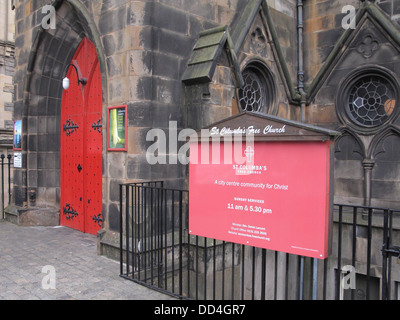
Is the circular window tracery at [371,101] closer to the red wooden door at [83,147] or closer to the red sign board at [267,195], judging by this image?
the red sign board at [267,195]

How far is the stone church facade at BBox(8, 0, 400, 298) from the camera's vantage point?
562cm

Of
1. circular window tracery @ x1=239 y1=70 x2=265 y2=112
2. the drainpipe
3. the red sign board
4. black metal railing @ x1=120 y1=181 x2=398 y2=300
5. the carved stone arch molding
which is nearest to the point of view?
the red sign board

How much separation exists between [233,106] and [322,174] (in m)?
3.83

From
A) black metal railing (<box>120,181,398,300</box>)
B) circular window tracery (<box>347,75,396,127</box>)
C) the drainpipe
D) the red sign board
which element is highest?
the drainpipe

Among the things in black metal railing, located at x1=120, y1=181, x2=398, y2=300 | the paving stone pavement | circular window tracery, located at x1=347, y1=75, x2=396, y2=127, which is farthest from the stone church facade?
the paving stone pavement

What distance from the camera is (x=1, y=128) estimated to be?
18922 millimetres

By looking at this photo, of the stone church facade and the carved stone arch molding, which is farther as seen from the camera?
the carved stone arch molding

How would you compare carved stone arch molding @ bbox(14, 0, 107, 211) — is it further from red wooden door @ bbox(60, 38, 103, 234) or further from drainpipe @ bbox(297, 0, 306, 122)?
drainpipe @ bbox(297, 0, 306, 122)

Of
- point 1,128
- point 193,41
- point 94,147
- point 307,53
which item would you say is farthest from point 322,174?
point 1,128

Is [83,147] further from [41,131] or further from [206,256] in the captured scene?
[206,256]

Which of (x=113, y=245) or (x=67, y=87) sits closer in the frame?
(x=113, y=245)

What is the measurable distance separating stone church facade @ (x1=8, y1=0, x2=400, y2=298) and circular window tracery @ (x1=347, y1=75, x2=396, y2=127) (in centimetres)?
2

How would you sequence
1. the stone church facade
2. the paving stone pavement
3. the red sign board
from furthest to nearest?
the stone church facade < the paving stone pavement < the red sign board
